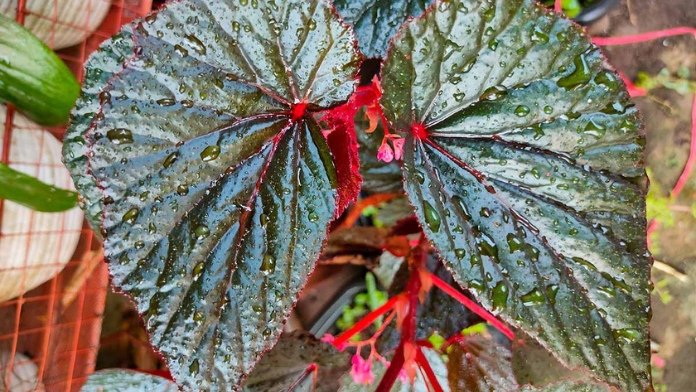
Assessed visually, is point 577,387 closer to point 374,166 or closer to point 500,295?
point 500,295

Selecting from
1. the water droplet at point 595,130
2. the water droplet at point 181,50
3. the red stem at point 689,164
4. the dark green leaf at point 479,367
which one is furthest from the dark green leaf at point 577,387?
the red stem at point 689,164

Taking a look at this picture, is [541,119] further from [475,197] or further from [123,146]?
[123,146]

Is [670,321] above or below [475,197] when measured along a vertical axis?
below

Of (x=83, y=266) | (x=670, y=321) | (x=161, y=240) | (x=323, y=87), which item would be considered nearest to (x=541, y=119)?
(x=323, y=87)

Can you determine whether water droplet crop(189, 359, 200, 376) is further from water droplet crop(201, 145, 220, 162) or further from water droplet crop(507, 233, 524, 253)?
water droplet crop(507, 233, 524, 253)

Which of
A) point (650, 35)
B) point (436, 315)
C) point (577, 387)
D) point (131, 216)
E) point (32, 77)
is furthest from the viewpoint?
point (650, 35)

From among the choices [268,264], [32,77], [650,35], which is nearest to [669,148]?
[650,35]

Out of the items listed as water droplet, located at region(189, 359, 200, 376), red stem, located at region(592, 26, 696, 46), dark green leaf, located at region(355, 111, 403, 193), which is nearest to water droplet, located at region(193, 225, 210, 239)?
water droplet, located at region(189, 359, 200, 376)
